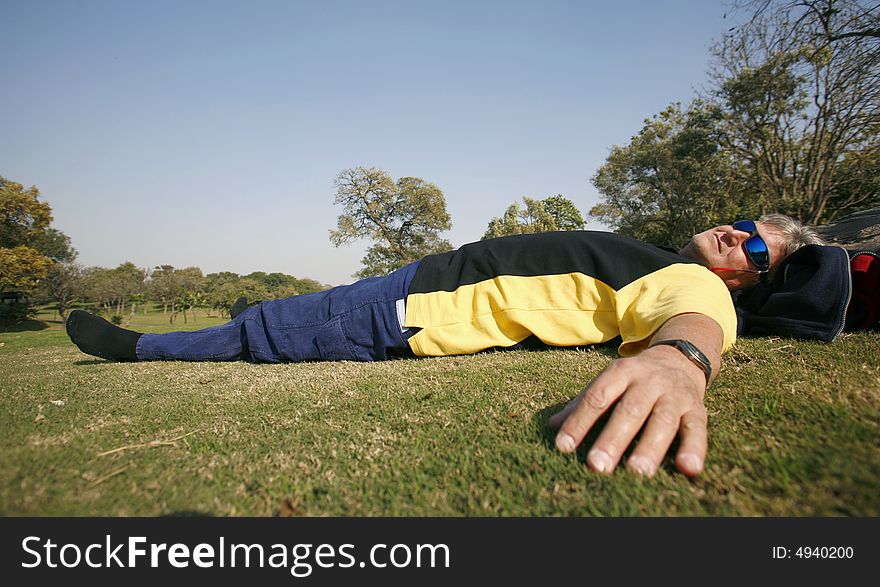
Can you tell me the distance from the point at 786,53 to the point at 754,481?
21447mm

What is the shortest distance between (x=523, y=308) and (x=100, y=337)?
3.55 m

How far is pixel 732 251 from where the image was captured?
122 inches

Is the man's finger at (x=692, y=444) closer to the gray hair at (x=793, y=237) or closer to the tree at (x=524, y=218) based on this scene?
the gray hair at (x=793, y=237)

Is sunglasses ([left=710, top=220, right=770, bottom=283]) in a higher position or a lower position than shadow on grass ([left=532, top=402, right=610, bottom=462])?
higher

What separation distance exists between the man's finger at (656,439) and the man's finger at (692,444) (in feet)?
0.08

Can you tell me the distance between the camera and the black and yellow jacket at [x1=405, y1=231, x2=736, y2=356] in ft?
7.45

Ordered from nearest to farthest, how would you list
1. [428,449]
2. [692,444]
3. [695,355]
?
[692,444] → [428,449] → [695,355]

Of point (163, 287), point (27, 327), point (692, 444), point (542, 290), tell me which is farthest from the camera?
point (163, 287)

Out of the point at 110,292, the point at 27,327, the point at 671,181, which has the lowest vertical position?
the point at 27,327

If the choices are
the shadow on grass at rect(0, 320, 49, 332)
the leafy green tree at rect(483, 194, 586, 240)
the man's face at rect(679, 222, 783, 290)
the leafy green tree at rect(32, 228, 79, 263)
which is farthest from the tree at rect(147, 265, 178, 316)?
the man's face at rect(679, 222, 783, 290)

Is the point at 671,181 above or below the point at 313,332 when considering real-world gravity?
above

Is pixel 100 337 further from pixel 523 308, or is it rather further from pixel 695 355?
pixel 695 355

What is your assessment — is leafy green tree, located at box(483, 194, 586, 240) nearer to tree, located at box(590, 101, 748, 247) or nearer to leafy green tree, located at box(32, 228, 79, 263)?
tree, located at box(590, 101, 748, 247)

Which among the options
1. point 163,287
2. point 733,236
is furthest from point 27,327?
point 733,236
